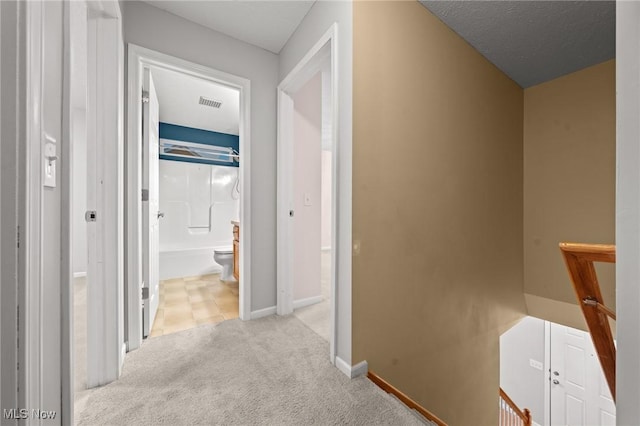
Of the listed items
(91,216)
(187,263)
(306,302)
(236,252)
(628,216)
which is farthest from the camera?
(187,263)

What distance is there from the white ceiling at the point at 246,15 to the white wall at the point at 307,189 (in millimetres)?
514

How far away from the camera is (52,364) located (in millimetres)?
741

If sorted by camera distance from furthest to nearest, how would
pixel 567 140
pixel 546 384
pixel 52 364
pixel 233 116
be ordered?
pixel 546 384 < pixel 233 116 < pixel 567 140 < pixel 52 364

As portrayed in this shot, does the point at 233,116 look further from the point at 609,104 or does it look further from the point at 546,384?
the point at 546,384

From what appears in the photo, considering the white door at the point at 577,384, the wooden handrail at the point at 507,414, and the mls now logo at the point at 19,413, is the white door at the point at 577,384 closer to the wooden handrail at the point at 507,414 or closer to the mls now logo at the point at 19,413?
the wooden handrail at the point at 507,414

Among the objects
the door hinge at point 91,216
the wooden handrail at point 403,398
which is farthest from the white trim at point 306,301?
the door hinge at point 91,216

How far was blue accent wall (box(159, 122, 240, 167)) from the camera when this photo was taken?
419 cm

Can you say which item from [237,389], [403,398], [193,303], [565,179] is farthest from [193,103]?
[565,179]

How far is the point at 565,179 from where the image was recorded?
9.48 feet

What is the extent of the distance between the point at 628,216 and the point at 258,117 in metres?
2.22

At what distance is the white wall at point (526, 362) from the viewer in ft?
14.6

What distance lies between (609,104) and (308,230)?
3.27 m

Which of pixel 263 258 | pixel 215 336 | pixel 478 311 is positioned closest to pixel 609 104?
pixel 478 311

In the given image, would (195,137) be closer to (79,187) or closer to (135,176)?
(79,187)
